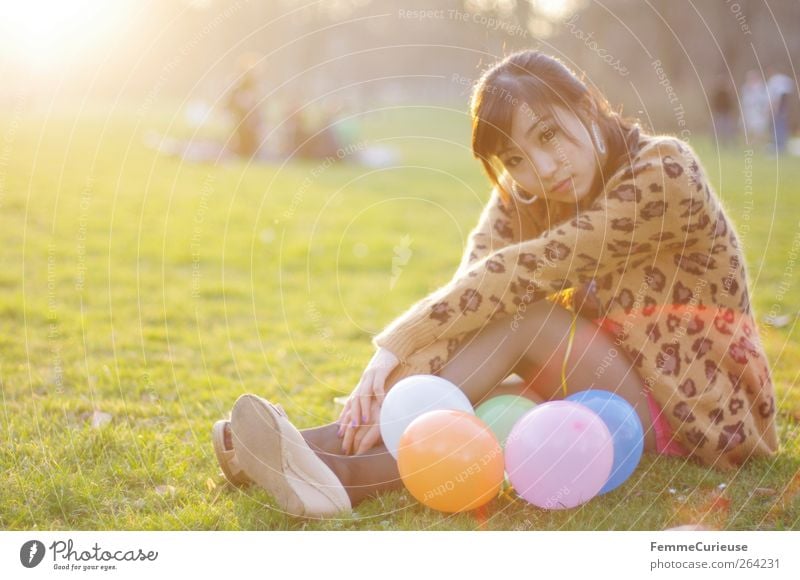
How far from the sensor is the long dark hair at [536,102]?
8.49 feet

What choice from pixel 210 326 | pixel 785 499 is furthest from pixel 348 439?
pixel 210 326

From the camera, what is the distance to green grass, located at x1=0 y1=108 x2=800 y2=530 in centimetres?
254

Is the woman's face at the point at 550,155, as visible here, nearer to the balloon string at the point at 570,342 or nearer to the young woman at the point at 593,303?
the young woman at the point at 593,303

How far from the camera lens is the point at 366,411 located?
2574 mm

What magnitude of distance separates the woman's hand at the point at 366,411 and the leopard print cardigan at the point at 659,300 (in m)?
0.08

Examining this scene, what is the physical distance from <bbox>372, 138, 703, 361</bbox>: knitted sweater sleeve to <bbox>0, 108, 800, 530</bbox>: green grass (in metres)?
0.56

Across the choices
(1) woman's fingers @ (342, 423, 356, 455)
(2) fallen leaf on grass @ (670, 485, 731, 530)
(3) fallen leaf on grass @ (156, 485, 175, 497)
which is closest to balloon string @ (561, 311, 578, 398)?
(2) fallen leaf on grass @ (670, 485, 731, 530)

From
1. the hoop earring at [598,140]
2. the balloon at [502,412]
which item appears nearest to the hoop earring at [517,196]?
the hoop earring at [598,140]

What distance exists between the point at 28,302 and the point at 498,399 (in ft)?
9.82

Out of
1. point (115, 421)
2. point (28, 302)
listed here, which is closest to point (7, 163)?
point (28, 302)

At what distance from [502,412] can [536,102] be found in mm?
978

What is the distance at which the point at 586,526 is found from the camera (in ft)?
8.07

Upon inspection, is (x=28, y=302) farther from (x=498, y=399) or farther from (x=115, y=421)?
(x=498, y=399)

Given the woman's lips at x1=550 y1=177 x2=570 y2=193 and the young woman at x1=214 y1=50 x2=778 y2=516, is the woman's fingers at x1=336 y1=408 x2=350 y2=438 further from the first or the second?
the woman's lips at x1=550 y1=177 x2=570 y2=193
